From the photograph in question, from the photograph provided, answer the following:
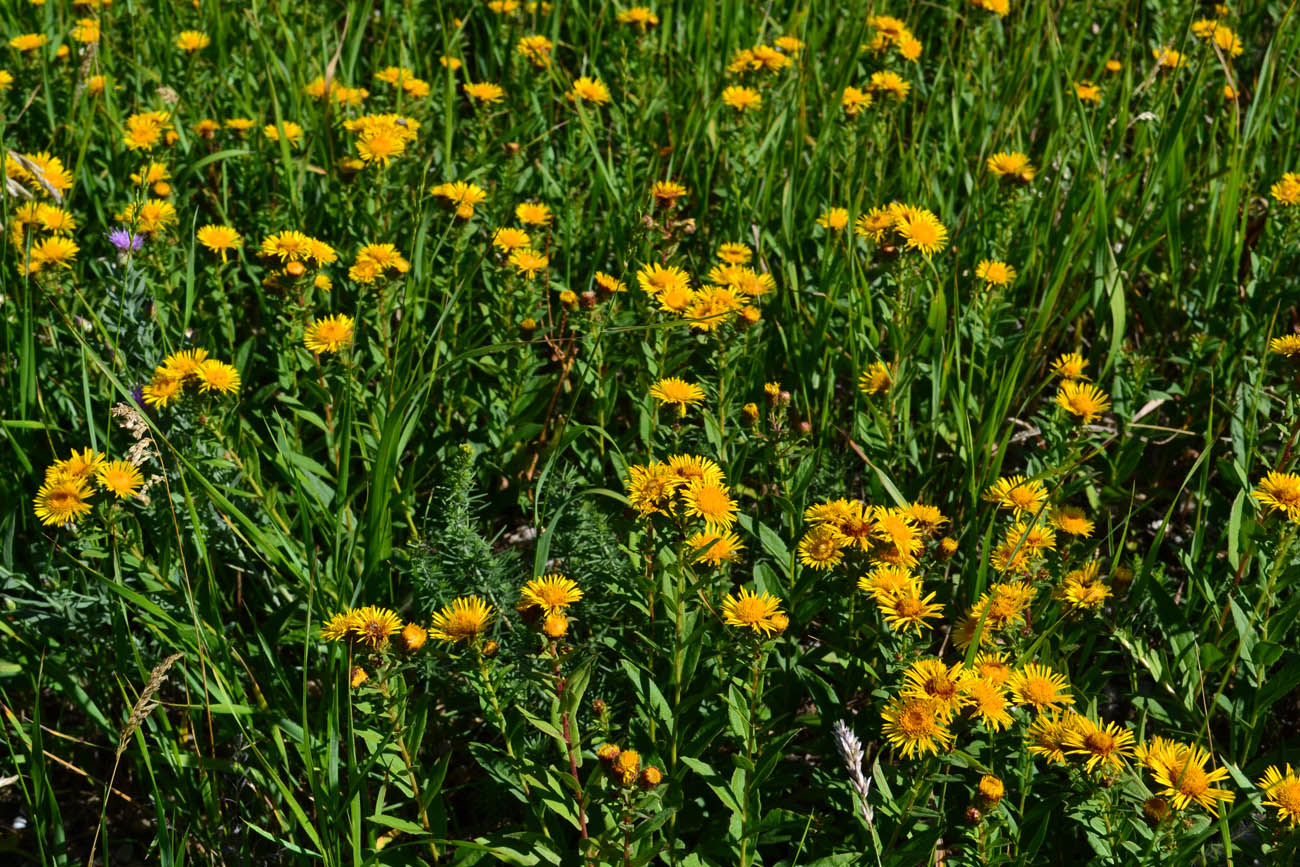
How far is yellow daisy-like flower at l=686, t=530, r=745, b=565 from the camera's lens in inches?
74.8

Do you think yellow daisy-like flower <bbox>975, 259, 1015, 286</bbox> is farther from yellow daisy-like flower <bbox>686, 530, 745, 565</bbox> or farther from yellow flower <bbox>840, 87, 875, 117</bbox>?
yellow daisy-like flower <bbox>686, 530, 745, 565</bbox>

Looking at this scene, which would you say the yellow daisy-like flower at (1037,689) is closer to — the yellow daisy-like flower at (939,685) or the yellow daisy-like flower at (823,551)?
the yellow daisy-like flower at (939,685)

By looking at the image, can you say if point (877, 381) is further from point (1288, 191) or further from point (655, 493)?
point (1288, 191)

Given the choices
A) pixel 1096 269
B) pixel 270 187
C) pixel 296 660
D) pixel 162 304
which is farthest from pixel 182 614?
pixel 1096 269

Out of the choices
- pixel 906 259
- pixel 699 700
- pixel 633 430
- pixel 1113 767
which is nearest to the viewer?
pixel 1113 767

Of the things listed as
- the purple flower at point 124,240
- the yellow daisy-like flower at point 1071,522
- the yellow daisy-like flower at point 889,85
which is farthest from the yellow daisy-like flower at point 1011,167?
the purple flower at point 124,240

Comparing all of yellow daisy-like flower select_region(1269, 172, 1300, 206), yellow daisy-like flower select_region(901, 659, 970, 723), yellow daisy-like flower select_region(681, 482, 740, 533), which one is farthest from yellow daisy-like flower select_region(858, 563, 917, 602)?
yellow daisy-like flower select_region(1269, 172, 1300, 206)

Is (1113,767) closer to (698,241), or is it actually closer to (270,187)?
(698,241)

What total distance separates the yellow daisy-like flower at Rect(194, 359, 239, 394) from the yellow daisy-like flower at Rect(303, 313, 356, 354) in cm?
20

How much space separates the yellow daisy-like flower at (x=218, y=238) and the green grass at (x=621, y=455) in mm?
49

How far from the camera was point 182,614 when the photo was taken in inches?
84.4

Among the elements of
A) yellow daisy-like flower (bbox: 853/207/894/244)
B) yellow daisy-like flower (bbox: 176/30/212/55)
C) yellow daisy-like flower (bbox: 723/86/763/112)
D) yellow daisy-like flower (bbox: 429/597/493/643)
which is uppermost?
yellow daisy-like flower (bbox: 176/30/212/55)

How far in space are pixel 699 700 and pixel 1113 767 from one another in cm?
66

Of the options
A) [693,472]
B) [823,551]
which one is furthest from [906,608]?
[693,472]
